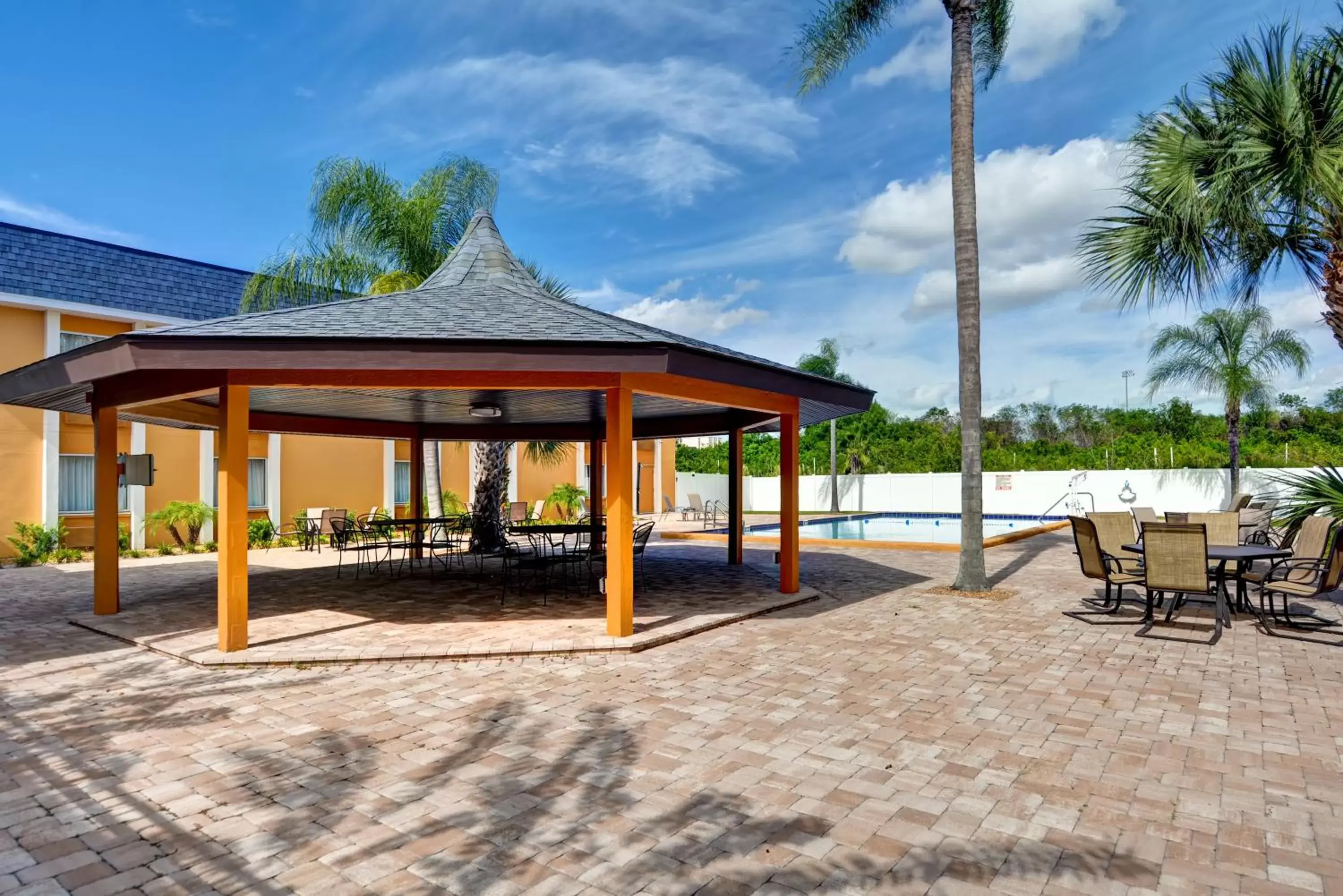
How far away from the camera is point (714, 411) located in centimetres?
1237

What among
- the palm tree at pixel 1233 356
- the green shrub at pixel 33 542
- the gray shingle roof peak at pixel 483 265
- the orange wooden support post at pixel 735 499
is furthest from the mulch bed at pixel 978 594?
the green shrub at pixel 33 542

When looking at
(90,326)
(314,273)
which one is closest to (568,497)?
(314,273)

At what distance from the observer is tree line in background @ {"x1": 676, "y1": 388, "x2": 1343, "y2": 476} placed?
30.6m

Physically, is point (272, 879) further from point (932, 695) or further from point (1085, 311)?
point (1085, 311)

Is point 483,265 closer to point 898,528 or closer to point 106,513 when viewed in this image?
point 106,513

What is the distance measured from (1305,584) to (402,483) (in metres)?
22.0

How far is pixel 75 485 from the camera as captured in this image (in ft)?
55.8

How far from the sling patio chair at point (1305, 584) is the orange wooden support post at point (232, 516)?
10144 mm

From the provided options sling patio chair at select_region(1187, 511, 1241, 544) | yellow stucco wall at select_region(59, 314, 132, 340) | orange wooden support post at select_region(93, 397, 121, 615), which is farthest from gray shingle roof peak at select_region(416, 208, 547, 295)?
yellow stucco wall at select_region(59, 314, 132, 340)

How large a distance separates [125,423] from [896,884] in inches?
814

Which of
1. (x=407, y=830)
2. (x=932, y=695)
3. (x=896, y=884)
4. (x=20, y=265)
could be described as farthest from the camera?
(x=20, y=265)

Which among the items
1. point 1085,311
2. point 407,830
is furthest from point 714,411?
point 1085,311

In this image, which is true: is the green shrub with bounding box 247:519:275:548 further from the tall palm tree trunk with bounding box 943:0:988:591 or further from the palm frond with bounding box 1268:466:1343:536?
the palm frond with bounding box 1268:466:1343:536

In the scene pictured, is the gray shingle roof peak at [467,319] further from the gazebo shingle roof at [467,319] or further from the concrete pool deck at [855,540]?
the concrete pool deck at [855,540]
